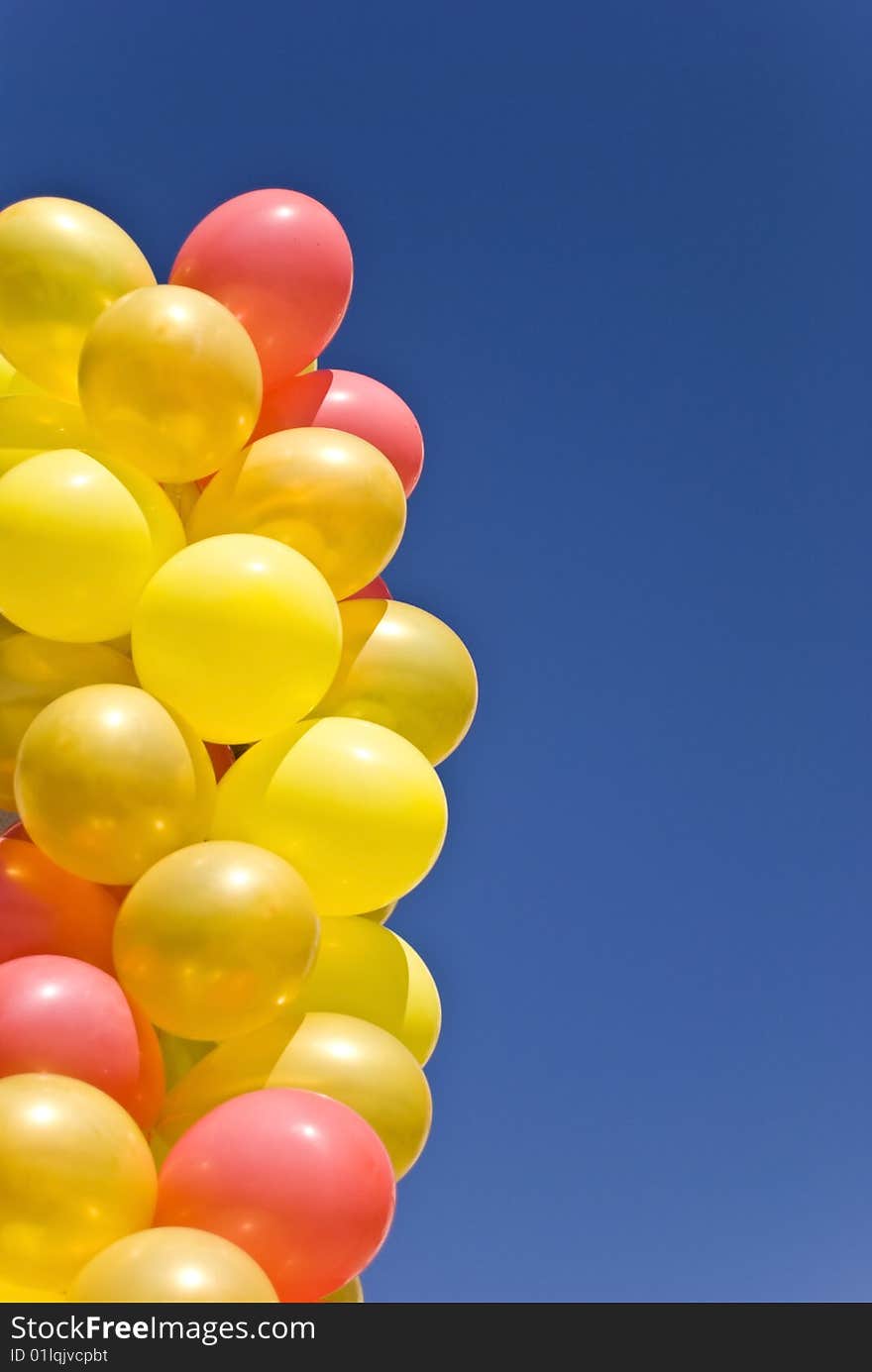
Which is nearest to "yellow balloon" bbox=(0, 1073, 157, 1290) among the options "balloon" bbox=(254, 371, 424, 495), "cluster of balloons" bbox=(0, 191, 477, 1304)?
"cluster of balloons" bbox=(0, 191, 477, 1304)

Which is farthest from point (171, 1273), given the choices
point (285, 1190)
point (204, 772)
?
point (204, 772)

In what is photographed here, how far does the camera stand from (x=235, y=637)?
11.0 ft

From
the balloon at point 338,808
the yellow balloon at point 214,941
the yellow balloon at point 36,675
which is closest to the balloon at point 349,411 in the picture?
the yellow balloon at point 36,675

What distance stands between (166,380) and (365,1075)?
1.84 m

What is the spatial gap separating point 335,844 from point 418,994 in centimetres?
68

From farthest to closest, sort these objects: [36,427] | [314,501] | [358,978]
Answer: [36,427], [314,501], [358,978]

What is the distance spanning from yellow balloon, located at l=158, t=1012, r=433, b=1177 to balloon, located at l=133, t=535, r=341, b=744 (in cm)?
77

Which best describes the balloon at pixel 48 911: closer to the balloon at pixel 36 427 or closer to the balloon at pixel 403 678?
the balloon at pixel 403 678

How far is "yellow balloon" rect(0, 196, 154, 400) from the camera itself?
12.5ft

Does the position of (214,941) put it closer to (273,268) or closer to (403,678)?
(403,678)

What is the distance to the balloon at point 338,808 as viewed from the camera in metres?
3.38
